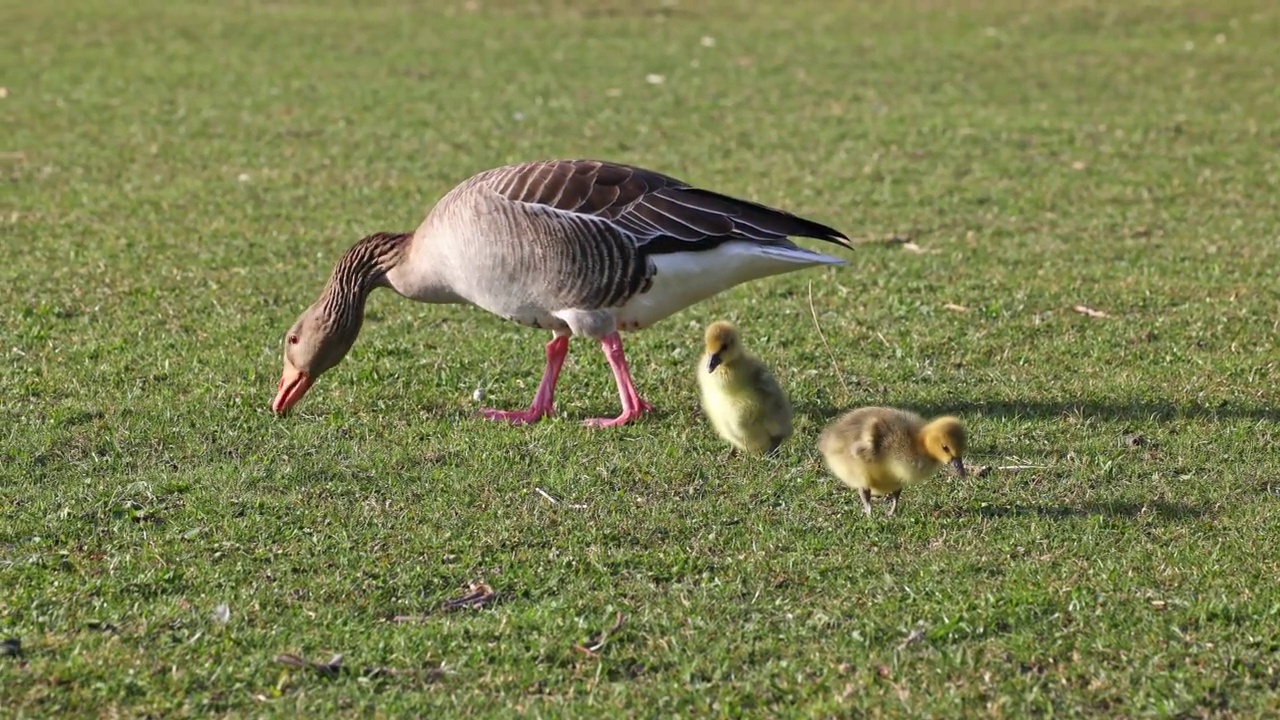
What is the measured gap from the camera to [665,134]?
15273 millimetres

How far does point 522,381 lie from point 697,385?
92cm

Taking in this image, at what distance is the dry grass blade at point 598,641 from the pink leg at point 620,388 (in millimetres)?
2282

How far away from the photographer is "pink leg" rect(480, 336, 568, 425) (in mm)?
7594

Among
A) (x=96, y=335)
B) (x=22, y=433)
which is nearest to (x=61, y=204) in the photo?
(x=96, y=335)

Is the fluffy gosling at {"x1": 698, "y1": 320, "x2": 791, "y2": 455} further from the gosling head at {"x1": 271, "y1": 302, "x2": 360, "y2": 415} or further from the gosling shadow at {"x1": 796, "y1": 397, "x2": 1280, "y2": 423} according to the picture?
the gosling head at {"x1": 271, "y1": 302, "x2": 360, "y2": 415}

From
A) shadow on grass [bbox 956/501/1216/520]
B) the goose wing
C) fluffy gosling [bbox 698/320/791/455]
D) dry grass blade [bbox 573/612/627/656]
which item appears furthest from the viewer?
the goose wing

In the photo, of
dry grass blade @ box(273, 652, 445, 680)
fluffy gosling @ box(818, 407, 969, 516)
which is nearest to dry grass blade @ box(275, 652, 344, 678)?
dry grass blade @ box(273, 652, 445, 680)

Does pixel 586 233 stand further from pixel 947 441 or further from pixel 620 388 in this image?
pixel 947 441

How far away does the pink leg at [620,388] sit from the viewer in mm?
7527

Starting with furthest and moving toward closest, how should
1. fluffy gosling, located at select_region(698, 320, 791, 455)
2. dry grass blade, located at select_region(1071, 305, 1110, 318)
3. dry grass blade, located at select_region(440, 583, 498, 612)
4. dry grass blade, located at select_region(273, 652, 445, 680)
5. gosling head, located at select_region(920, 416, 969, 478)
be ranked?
1. dry grass blade, located at select_region(1071, 305, 1110, 318)
2. fluffy gosling, located at select_region(698, 320, 791, 455)
3. gosling head, located at select_region(920, 416, 969, 478)
4. dry grass blade, located at select_region(440, 583, 498, 612)
5. dry grass blade, located at select_region(273, 652, 445, 680)

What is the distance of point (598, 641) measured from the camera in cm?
516

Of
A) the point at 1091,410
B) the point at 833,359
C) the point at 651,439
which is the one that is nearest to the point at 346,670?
the point at 651,439

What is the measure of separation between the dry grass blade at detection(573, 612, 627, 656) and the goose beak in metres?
2.84

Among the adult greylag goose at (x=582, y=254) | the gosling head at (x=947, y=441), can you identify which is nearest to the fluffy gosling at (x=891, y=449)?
the gosling head at (x=947, y=441)
